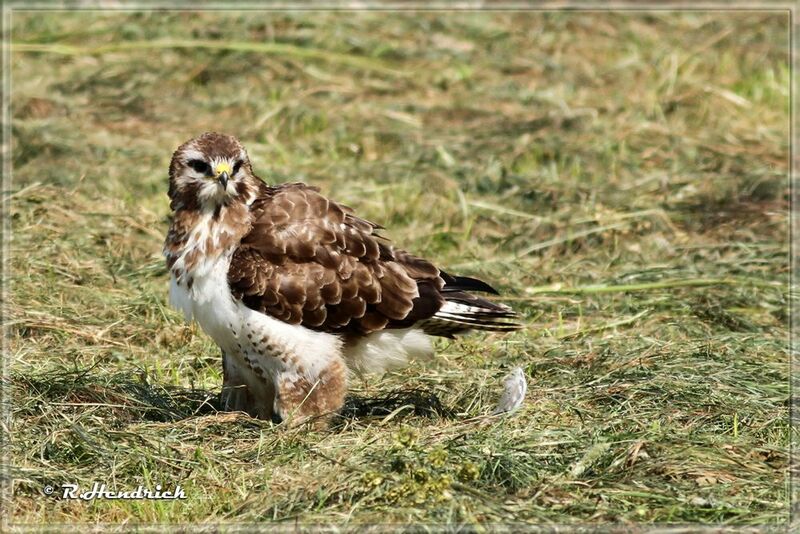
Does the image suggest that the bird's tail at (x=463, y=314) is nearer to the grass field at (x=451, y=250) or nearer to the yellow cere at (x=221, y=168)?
the grass field at (x=451, y=250)

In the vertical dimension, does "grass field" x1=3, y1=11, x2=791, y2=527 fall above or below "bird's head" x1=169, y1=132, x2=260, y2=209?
below

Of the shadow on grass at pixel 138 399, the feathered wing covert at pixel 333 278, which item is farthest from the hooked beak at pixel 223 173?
the shadow on grass at pixel 138 399

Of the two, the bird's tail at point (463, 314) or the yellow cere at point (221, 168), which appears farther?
the bird's tail at point (463, 314)

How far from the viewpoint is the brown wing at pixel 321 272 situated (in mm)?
6543

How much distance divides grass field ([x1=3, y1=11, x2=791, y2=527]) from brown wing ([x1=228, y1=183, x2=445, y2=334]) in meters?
0.54

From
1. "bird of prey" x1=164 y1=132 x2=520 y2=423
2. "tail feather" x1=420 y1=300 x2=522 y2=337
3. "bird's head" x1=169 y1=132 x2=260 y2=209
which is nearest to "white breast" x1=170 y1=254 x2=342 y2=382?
"bird of prey" x1=164 y1=132 x2=520 y2=423

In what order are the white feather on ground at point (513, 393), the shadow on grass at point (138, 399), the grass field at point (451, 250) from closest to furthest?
the grass field at point (451, 250) → the shadow on grass at point (138, 399) → the white feather on ground at point (513, 393)

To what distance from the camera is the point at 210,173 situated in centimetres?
655

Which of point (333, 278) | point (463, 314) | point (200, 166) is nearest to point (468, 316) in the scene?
point (463, 314)

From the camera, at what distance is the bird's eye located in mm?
6551

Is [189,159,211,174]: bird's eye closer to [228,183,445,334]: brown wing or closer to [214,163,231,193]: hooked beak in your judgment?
[214,163,231,193]: hooked beak

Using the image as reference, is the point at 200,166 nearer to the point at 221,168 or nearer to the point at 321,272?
the point at 221,168

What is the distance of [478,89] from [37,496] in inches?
304

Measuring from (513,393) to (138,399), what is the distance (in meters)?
1.91
